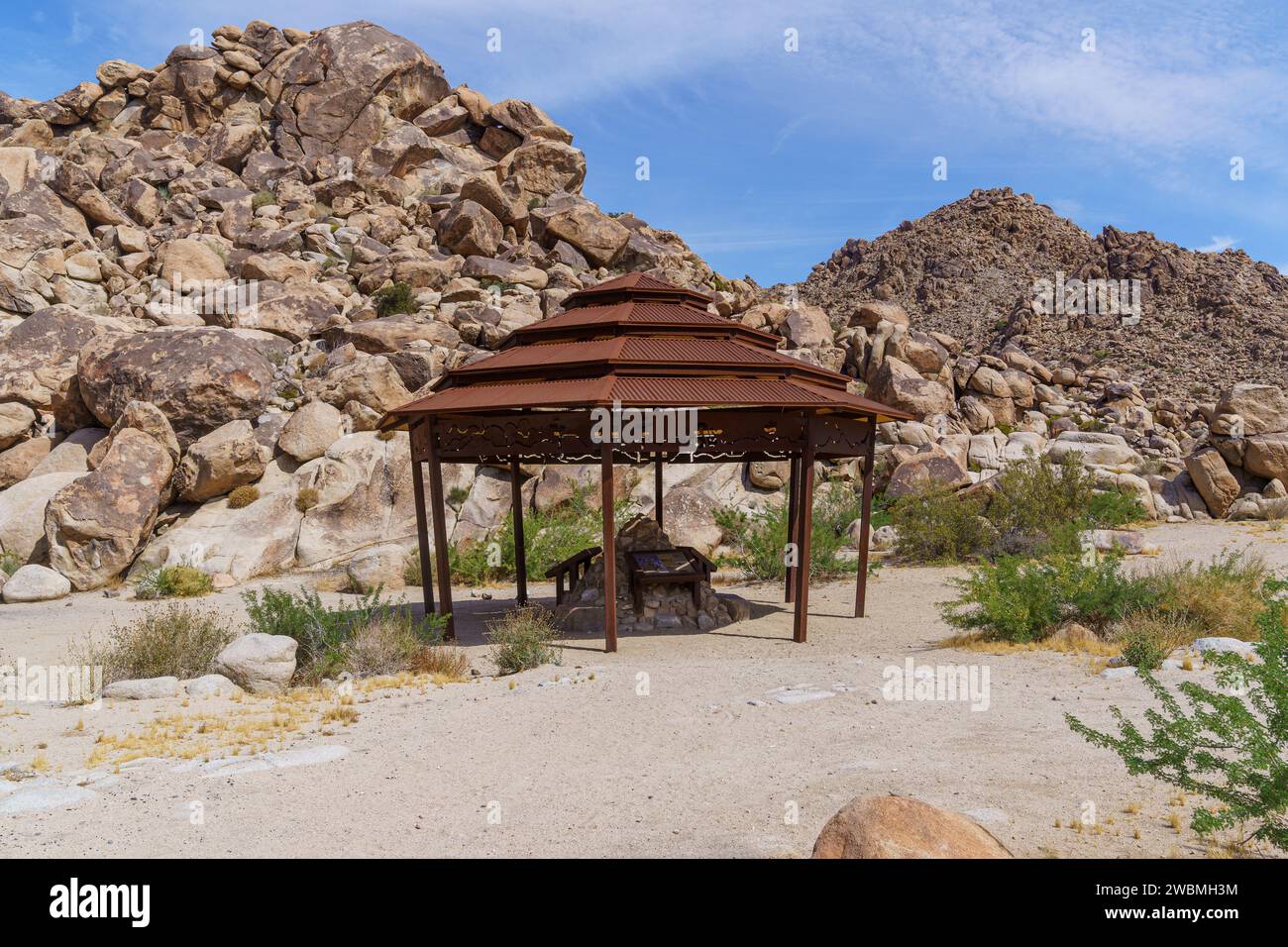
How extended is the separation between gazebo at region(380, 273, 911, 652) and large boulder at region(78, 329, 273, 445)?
36.8 feet

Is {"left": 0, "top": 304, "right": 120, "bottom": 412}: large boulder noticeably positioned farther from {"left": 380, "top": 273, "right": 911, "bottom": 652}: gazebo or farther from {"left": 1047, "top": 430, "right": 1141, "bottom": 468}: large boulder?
{"left": 1047, "top": 430, "right": 1141, "bottom": 468}: large boulder

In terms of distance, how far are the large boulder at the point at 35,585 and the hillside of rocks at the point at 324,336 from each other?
7cm

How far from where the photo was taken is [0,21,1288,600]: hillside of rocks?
20406mm

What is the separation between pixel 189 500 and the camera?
21172 mm

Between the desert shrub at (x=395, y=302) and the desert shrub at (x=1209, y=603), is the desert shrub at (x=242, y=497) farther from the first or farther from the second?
the desert shrub at (x=1209, y=603)

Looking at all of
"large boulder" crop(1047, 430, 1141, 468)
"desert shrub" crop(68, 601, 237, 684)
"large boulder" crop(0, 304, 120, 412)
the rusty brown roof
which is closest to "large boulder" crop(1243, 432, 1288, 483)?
"large boulder" crop(1047, 430, 1141, 468)

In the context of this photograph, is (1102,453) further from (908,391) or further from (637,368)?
(637,368)

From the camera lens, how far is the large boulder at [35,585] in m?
17.1

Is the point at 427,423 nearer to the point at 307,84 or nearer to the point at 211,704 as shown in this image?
the point at 211,704

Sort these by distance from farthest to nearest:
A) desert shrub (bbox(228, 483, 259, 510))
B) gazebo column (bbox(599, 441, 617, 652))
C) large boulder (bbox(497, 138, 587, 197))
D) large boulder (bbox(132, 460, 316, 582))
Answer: large boulder (bbox(497, 138, 587, 197)) → desert shrub (bbox(228, 483, 259, 510)) → large boulder (bbox(132, 460, 316, 582)) → gazebo column (bbox(599, 441, 617, 652))

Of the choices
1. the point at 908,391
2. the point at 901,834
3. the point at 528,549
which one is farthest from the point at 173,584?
the point at 908,391

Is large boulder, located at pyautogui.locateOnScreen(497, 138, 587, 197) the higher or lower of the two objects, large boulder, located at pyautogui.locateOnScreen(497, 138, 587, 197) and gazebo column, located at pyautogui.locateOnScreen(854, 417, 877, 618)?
the higher

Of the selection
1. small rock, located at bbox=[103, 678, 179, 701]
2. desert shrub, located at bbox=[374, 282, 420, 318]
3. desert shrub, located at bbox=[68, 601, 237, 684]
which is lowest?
small rock, located at bbox=[103, 678, 179, 701]

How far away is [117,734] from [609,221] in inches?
1331
